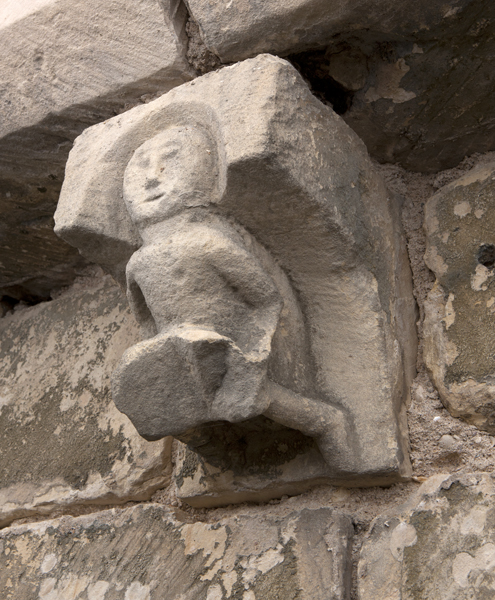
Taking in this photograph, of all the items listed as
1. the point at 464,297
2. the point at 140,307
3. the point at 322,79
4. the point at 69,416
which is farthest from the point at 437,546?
the point at 69,416

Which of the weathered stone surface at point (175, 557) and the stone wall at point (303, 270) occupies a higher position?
the stone wall at point (303, 270)

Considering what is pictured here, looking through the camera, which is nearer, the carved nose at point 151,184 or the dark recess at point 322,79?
the carved nose at point 151,184

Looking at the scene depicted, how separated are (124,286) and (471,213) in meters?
0.67

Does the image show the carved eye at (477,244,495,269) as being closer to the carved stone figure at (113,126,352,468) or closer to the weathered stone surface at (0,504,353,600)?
the carved stone figure at (113,126,352,468)

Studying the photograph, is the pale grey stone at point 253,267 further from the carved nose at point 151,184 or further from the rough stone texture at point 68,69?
the rough stone texture at point 68,69

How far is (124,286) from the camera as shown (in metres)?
1.25

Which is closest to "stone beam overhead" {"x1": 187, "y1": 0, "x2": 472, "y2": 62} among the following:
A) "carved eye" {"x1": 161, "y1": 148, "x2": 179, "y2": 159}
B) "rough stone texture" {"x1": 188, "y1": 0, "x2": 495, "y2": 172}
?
"rough stone texture" {"x1": 188, "y1": 0, "x2": 495, "y2": 172}

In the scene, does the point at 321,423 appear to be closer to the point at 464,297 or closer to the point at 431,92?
the point at 464,297

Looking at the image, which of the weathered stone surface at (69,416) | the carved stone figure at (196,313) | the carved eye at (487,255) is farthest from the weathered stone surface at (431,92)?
the weathered stone surface at (69,416)

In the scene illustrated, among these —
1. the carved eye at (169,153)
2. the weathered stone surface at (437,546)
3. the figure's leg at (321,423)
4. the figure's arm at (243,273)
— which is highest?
the carved eye at (169,153)

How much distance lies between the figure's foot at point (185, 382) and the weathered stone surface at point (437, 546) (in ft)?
1.09

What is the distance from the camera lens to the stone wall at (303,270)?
40.3 inches

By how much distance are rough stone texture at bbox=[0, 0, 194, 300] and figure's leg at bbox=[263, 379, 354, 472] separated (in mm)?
672

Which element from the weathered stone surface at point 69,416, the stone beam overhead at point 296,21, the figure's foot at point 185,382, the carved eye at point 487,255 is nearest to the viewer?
the figure's foot at point 185,382
